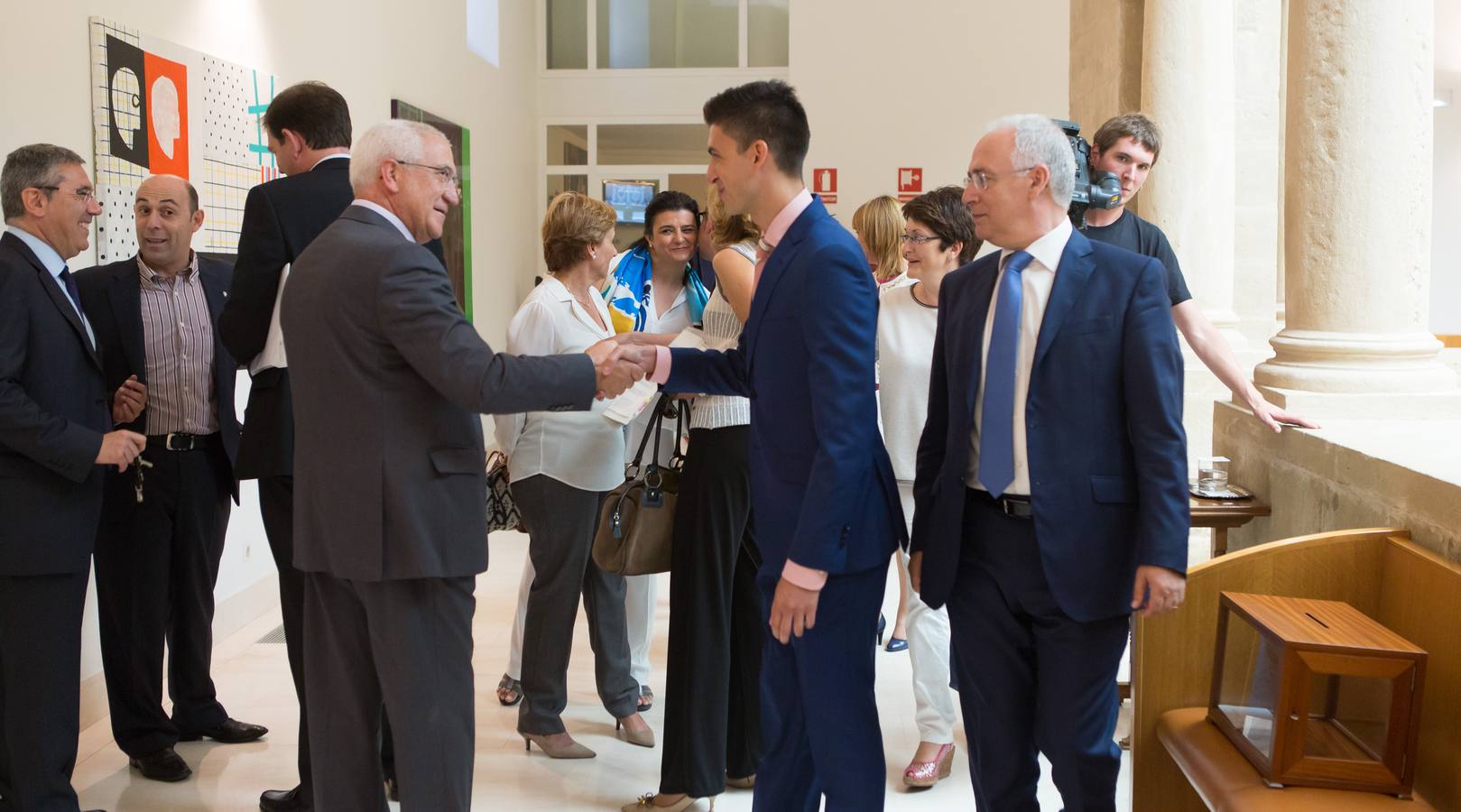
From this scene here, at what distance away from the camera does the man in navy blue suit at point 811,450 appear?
243 centimetres

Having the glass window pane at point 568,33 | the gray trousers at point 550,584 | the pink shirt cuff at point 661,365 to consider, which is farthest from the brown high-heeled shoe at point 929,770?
the glass window pane at point 568,33

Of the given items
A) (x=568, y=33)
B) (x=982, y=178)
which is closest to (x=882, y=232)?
(x=982, y=178)

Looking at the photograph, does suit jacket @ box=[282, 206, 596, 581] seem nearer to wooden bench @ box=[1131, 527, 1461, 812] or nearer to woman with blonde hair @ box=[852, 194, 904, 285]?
wooden bench @ box=[1131, 527, 1461, 812]

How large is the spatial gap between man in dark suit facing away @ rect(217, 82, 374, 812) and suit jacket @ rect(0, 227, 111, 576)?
0.40 metres

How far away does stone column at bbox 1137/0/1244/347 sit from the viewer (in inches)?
241

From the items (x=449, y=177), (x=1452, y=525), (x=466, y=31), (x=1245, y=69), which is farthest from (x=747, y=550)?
(x=466, y=31)

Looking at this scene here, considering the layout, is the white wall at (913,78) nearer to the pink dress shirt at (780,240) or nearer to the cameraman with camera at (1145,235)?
the cameraman with camera at (1145,235)

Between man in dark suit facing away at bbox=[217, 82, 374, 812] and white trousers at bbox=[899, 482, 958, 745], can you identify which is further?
white trousers at bbox=[899, 482, 958, 745]

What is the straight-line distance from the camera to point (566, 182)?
46.7ft

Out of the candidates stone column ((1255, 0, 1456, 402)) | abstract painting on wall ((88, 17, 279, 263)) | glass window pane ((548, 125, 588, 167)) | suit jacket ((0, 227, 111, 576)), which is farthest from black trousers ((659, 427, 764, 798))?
glass window pane ((548, 125, 588, 167))

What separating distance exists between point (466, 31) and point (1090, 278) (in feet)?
31.6

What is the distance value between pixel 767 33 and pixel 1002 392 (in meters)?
12.4

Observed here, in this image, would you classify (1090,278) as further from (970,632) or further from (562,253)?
(562,253)

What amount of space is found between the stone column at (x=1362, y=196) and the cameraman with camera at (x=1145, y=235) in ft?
0.75
